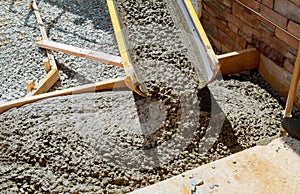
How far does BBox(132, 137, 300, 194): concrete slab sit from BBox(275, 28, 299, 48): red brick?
1111 mm

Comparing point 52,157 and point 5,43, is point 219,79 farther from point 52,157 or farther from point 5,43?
point 5,43

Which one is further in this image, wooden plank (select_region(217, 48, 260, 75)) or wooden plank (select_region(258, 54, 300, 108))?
wooden plank (select_region(217, 48, 260, 75))

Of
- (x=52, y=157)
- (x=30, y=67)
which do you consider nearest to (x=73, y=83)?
(x=30, y=67)

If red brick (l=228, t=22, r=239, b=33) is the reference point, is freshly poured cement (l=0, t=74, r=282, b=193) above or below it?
below

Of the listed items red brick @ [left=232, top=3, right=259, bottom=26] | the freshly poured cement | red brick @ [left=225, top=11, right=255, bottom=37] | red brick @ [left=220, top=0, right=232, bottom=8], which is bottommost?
the freshly poured cement

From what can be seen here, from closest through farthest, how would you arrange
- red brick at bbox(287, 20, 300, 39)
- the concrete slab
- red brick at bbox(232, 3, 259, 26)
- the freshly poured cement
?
the concrete slab, the freshly poured cement, red brick at bbox(287, 20, 300, 39), red brick at bbox(232, 3, 259, 26)

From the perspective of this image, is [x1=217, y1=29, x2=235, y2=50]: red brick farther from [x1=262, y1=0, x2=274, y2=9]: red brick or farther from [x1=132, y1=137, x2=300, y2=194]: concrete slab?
[x1=132, y1=137, x2=300, y2=194]: concrete slab

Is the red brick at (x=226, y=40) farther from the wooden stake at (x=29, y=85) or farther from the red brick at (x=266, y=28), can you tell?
the wooden stake at (x=29, y=85)

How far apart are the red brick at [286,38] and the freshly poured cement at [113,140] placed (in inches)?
23.5

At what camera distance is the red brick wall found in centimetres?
288

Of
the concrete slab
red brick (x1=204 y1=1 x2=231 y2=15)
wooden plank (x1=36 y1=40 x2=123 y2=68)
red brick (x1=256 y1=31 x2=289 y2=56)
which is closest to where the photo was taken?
the concrete slab

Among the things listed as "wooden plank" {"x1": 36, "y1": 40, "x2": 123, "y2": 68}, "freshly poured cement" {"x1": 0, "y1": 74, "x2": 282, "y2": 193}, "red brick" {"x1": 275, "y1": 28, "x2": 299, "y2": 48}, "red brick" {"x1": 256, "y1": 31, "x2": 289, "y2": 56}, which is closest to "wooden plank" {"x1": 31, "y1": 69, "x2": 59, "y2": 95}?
"wooden plank" {"x1": 36, "y1": 40, "x2": 123, "y2": 68}

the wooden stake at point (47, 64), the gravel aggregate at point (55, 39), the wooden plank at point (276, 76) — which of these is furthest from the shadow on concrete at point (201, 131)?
the wooden stake at point (47, 64)

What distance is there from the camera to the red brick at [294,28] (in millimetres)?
2780
